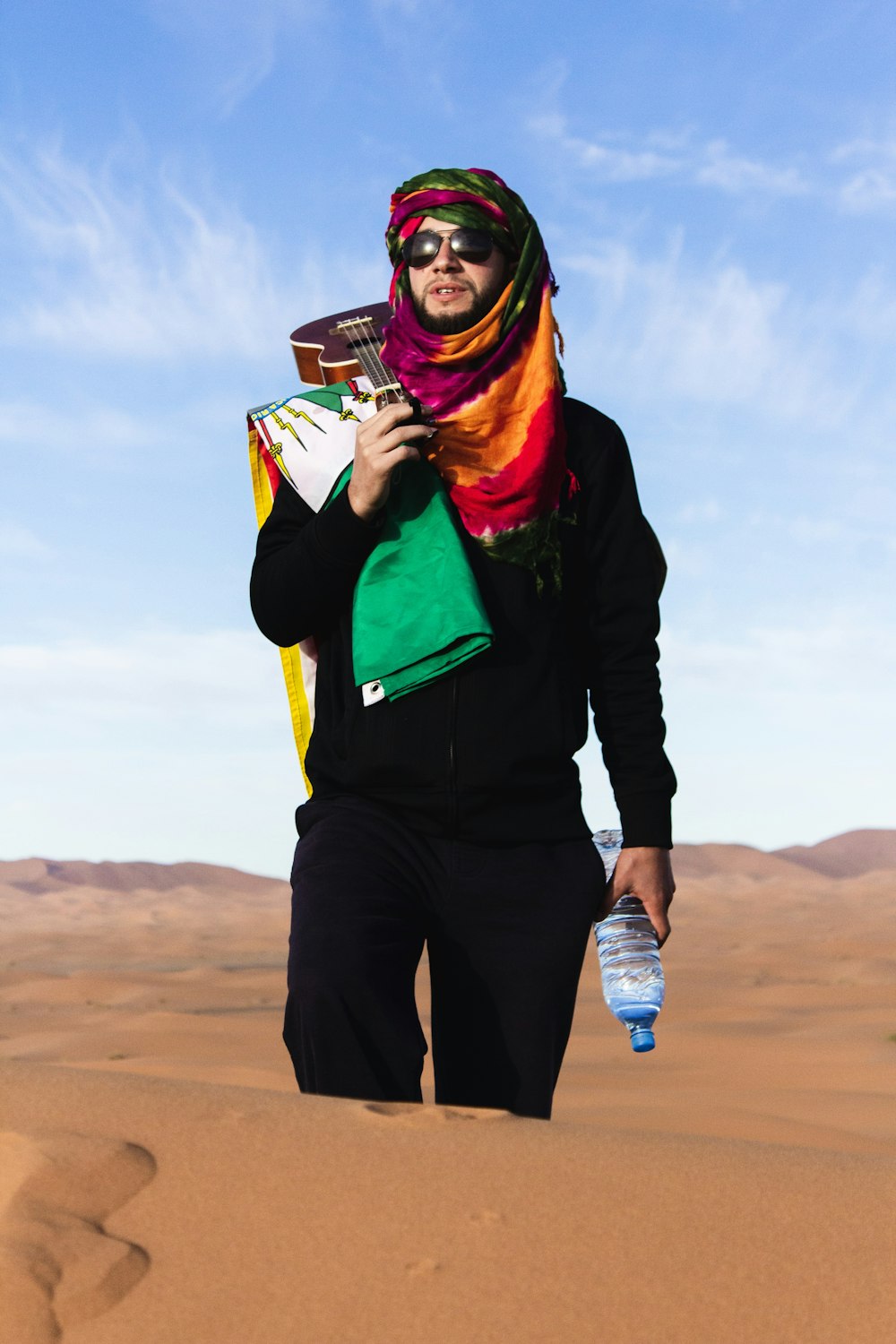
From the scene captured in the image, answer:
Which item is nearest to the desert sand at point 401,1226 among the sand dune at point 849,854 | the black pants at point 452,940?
the black pants at point 452,940

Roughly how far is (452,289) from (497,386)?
239mm

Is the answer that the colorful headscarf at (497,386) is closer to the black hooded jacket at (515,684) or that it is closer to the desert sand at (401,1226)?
the black hooded jacket at (515,684)

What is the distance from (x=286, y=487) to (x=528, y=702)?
2.64 feet

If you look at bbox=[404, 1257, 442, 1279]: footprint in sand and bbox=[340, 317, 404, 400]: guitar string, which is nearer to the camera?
bbox=[404, 1257, 442, 1279]: footprint in sand

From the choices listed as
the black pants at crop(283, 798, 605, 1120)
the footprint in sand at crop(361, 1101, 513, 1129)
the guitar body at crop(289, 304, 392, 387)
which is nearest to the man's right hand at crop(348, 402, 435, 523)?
the black pants at crop(283, 798, 605, 1120)

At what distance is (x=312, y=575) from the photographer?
3.20m

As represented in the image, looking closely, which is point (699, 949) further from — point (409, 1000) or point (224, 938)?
point (409, 1000)

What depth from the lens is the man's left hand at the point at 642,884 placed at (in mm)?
3322

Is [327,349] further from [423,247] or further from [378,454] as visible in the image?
[378,454]

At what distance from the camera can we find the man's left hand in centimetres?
332

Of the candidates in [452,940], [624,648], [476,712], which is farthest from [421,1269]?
[624,648]

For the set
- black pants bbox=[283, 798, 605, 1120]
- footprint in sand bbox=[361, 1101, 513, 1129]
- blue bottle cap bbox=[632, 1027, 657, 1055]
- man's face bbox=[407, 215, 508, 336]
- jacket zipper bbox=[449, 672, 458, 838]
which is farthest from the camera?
man's face bbox=[407, 215, 508, 336]

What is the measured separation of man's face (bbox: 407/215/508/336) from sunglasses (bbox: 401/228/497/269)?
0.01 metres

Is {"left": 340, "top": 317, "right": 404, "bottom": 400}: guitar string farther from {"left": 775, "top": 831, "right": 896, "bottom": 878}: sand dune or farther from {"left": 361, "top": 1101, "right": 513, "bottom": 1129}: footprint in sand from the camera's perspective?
{"left": 775, "top": 831, "right": 896, "bottom": 878}: sand dune
